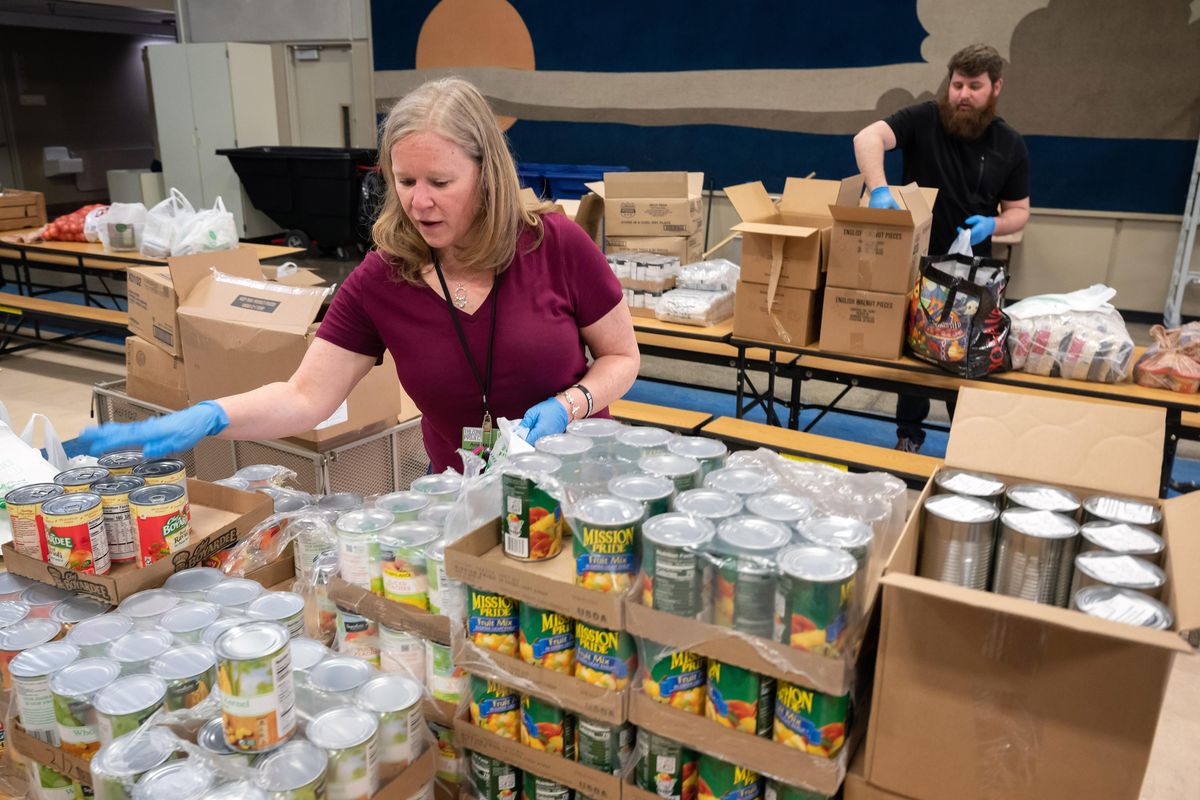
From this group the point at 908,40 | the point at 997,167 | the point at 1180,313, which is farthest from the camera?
the point at 908,40

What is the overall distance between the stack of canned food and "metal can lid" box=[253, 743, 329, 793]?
0.90 meters

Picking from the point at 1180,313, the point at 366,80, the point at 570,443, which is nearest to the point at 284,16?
the point at 366,80

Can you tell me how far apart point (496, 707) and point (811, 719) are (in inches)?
19.0

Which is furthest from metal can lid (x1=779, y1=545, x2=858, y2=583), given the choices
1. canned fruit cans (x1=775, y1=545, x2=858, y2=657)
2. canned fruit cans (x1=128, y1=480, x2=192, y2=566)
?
canned fruit cans (x1=128, y1=480, x2=192, y2=566)

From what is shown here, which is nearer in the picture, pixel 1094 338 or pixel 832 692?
pixel 832 692

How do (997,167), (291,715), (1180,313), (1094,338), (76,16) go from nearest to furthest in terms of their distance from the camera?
(291,715) < (1094,338) < (997,167) < (1180,313) < (76,16)

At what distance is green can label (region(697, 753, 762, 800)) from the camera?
114cm

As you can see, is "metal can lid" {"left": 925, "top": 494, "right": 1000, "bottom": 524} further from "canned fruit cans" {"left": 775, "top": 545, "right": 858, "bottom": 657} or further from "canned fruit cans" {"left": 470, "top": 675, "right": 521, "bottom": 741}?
"canned fruit cans" {"left": 470, "top": 675, "right": 521, "bottom": 741}

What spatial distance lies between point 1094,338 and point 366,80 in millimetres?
9191

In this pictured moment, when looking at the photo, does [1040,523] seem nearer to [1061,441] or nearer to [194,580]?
Result: [1061,441]

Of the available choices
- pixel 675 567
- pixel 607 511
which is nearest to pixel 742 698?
pixel 675 567

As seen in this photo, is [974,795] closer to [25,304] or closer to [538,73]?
[25,304]

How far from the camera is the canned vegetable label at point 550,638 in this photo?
120 centimetres

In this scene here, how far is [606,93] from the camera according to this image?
8859 mm
